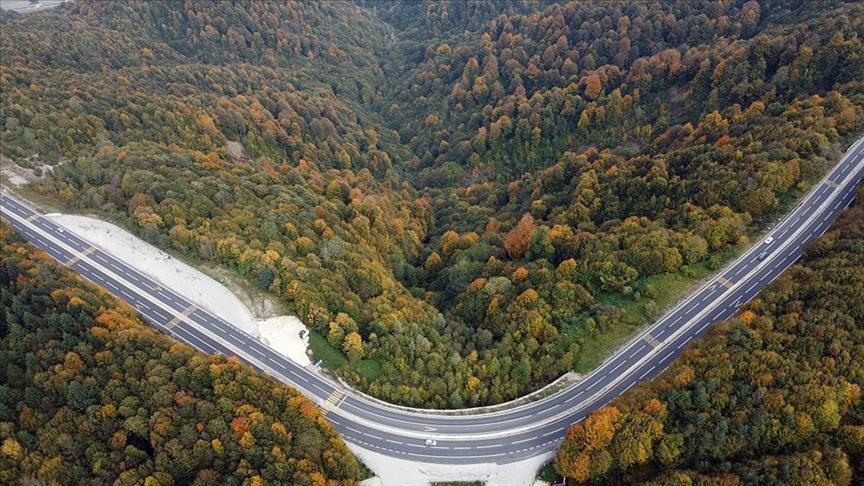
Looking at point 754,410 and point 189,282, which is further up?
point 754,410

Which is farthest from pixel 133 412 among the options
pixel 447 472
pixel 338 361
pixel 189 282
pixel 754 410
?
pixel 754 410

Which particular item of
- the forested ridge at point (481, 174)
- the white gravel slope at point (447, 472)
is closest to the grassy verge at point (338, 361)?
the forested ridge at point (481, 174)

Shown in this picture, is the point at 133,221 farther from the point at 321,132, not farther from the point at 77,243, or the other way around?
the point at 321,132

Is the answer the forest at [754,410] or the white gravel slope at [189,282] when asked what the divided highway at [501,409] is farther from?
the forest at [754,410]

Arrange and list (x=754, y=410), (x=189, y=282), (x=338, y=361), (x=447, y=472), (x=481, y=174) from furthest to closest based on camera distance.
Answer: (x=481, y=174) < (x=189, y=282) < (x=338, y=361) < (x=447, y=472) < (x=754, y=410)

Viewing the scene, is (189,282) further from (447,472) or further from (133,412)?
(447,472)

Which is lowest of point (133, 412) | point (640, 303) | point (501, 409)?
point (501, 409)

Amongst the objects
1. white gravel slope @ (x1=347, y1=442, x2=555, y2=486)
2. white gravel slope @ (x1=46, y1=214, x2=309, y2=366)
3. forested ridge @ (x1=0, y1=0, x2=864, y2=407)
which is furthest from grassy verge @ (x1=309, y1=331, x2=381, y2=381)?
white gravel slope @ (x1=347, y1=442, x2=555, y2=486)

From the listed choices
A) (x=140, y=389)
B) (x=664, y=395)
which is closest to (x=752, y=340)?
(x=664, y=395)
